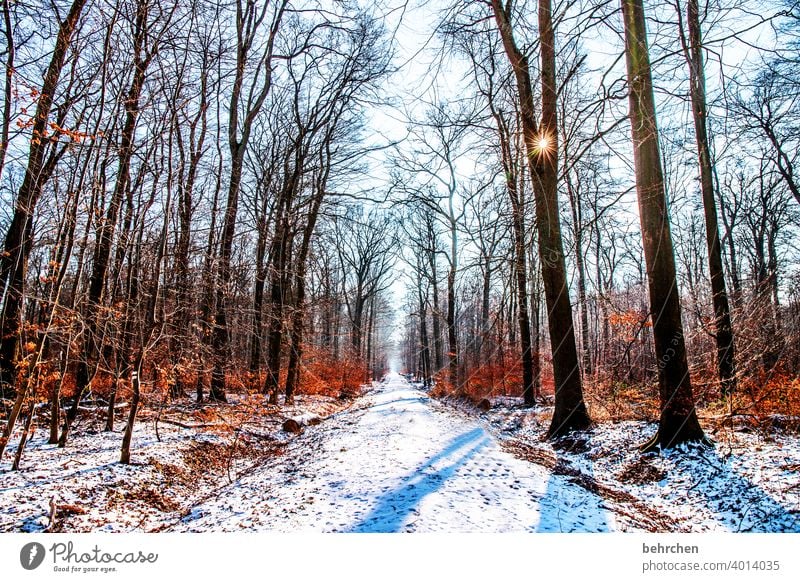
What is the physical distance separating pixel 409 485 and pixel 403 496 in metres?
0.34

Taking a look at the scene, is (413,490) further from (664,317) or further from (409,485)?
(664,317)

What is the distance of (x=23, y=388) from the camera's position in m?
3.87

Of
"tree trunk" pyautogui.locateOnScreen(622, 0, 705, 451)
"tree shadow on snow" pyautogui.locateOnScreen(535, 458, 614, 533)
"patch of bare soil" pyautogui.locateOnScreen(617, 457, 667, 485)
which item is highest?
"tree trunk" pyautogui.locateOnScreen(622, 0, 705, 451)

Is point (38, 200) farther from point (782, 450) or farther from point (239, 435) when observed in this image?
point (782, 450)

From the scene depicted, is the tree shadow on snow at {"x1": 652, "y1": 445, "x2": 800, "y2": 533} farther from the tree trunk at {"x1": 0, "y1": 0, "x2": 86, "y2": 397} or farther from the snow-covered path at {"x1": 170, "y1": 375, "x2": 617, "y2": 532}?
the tree trunk at {"x1": 0, "y1": 0, "x2": 86, "y2": 397}

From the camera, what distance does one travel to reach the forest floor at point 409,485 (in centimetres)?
310

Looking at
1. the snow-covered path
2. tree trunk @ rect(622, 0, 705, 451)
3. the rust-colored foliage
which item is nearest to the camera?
the snow-covered path

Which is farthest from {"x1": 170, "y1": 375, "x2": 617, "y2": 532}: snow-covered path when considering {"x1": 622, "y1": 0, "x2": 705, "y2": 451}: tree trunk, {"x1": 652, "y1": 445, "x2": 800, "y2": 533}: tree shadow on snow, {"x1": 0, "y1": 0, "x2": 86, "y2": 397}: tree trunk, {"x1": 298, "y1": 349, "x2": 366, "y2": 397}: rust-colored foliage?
{"x1": 298, "y1": 349, "x2": 366, "y2": 397}: rust-colored foliage

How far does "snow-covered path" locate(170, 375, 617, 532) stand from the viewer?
2.92m

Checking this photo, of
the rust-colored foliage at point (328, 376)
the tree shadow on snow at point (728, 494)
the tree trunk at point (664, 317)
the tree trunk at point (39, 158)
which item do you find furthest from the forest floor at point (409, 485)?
the rust-colored foliage at point (328, 376)

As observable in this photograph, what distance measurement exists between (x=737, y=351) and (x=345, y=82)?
12.1m

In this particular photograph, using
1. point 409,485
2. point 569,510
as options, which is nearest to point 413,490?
point 409,485

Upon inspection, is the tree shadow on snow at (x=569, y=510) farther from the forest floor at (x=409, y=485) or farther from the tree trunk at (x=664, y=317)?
the tree trunk at (x=664, y=317)

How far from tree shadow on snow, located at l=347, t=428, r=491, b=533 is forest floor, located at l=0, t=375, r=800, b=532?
0.06ft
